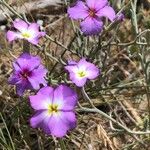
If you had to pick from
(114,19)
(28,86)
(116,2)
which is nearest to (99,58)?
(116,2)

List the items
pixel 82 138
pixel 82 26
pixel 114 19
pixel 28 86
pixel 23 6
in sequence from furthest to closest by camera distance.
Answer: pixel 23 6 → pixel 82 138 → pixel 114 19 → pixel 82 26 → pixel 28 86

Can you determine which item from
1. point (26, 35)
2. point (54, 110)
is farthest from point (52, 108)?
point (26, 35)

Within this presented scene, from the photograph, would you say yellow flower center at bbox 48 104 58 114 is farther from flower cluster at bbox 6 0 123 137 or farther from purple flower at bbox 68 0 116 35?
purple flower at bbox 68 0 116 35

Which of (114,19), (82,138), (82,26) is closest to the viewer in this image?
(82,26)

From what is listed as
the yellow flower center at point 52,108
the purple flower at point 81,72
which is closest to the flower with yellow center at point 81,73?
the purple flower at point 81,72

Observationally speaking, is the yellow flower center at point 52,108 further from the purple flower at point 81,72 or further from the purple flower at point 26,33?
the purple flower at point 26,33

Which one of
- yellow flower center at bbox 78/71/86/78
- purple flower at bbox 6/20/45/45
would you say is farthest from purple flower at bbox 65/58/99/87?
purple flower at bbox 6/20/45/45

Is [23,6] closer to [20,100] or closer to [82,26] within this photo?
[20,100]
